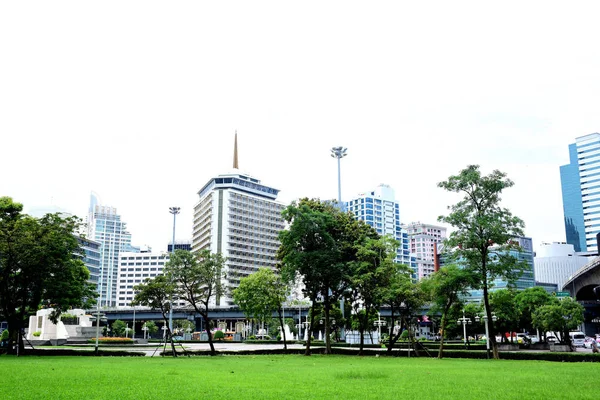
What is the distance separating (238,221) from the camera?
162 metres

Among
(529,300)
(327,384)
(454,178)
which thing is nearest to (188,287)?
(454,178)

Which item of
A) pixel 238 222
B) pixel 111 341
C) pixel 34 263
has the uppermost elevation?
pixel 238 222

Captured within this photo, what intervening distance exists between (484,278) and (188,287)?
77.3ft

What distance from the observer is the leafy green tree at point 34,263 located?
39.1m

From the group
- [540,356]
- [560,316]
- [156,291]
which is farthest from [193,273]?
[560,316]

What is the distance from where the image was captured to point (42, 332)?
3063 inches

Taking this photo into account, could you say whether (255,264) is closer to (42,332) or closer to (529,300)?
(42,332)

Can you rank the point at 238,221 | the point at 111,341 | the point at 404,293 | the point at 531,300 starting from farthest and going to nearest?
the point at 238,221
the point at 111,341
the point at 531,300
the point at 404,293

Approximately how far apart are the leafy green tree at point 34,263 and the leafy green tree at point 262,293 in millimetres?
20152

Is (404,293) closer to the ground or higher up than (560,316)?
higher up

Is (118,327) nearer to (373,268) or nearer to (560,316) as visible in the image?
(373,268)

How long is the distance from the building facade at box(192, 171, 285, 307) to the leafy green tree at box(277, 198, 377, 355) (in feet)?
349

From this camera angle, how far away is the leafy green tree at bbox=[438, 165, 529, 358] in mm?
38719

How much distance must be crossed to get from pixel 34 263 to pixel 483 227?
31.8m
